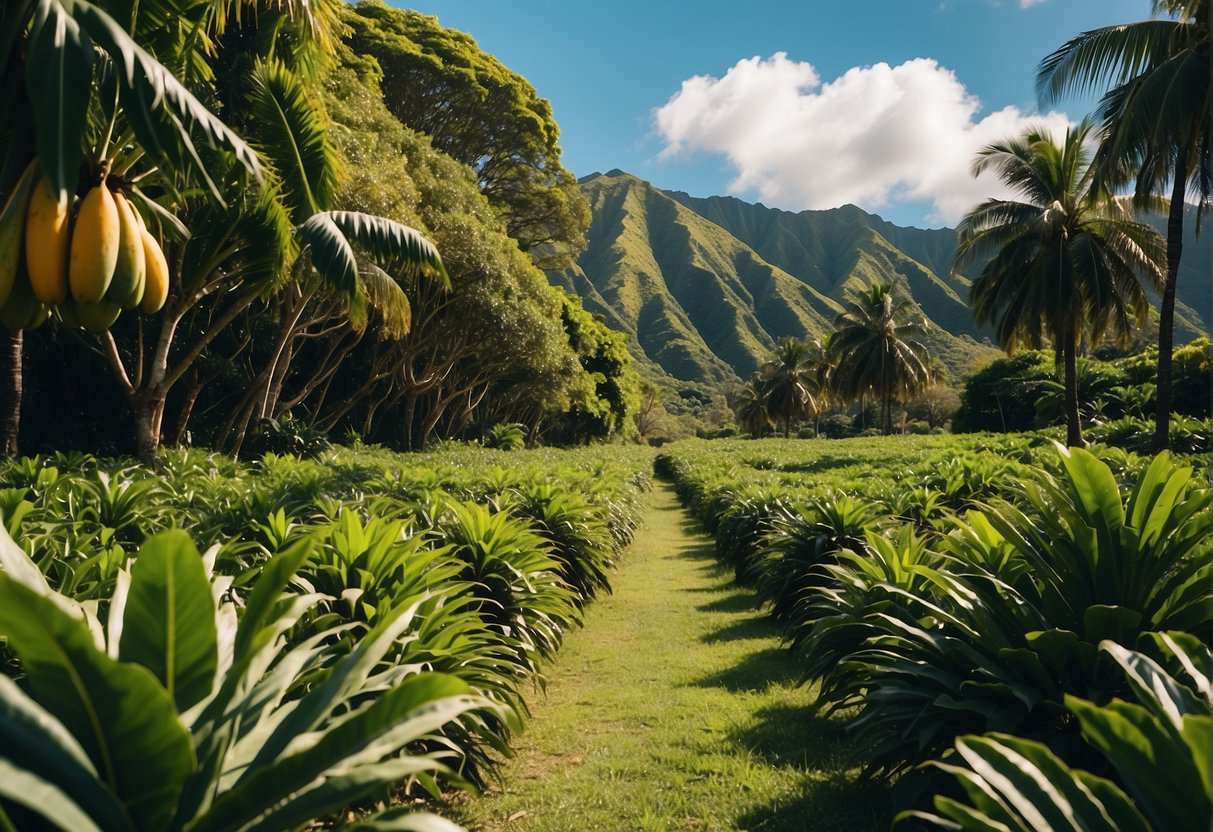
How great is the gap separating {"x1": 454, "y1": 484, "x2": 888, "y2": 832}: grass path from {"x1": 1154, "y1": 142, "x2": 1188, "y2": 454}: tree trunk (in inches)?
369

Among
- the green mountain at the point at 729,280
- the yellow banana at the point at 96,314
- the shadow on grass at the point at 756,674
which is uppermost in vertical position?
the green mountain at the point at 729,280

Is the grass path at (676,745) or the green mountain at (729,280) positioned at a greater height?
the green mountain at (729,280)

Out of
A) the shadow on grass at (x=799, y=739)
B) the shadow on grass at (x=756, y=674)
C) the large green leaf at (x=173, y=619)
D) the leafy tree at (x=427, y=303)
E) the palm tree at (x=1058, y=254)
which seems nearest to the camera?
the large green leaf at (x=173, y=619)

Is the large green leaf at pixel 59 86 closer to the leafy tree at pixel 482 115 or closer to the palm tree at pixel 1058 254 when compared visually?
the palm tree at pixel 1058 254

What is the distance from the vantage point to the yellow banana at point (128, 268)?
2359mm

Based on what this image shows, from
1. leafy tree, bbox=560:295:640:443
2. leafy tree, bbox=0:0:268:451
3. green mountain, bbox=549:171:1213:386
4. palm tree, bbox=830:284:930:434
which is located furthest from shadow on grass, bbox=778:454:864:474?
green mountain, bbox=549:171:1213:386

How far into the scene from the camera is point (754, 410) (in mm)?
66500

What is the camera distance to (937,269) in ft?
530

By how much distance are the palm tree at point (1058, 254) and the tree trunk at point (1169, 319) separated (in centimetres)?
268

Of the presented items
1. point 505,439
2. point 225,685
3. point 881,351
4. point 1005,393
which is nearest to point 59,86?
point 225,685

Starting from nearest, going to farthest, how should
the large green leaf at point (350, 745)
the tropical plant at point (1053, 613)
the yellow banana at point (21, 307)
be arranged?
1. the large green leaf at point (350, 745)
2. the yellow banana at point (21, 307)
3. the tropical plant at point (1053, 613)

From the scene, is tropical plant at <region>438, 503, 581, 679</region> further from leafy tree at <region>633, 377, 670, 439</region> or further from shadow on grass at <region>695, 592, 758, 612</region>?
leafy tree at <region>633, 377, 670, 439</region>

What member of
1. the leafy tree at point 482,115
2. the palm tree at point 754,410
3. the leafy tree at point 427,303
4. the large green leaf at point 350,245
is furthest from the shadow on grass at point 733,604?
the palm tree at point 754,410

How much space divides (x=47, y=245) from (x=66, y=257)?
6cm
